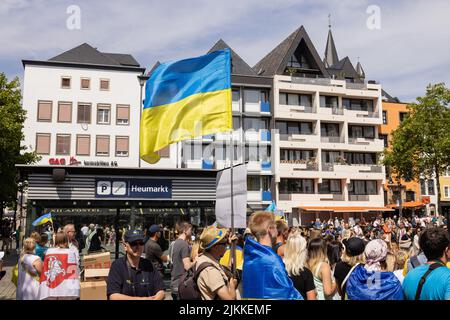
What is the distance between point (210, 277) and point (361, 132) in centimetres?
5094

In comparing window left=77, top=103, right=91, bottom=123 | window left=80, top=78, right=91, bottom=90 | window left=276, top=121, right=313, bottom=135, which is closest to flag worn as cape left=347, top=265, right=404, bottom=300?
window left=77, top=103, right=91, bottom=123

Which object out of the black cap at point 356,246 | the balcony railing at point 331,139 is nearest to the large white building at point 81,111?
the balcony railing at point 331,139

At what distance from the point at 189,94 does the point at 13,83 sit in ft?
83.7

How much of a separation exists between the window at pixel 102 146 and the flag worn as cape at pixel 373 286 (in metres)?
42.5

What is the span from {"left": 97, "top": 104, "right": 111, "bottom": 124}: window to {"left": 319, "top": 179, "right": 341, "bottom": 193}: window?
23174 mm

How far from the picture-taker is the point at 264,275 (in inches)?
145

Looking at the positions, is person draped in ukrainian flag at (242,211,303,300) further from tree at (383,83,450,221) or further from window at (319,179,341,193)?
window at (319,179,341,193)

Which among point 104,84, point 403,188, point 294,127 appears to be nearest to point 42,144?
point 104,84

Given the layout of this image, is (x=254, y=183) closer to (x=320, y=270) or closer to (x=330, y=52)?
(x=330, y=52)

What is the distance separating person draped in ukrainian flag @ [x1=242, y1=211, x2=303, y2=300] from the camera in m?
3.64

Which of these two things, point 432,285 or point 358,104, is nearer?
point 432,285

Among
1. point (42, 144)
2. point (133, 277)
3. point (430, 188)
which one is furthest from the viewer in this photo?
point (430, 188)
